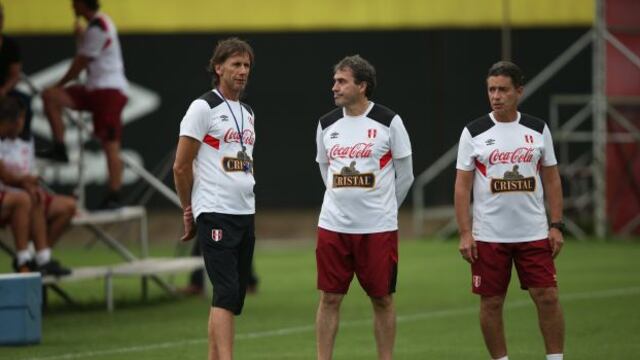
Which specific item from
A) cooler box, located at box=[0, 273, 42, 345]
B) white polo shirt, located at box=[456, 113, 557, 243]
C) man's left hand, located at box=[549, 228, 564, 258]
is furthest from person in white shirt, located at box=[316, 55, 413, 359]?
cooler box, located at box=[0, 273, 42, 345]

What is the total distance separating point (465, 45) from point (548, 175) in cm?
1799

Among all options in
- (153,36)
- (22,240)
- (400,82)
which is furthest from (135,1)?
(22,240)

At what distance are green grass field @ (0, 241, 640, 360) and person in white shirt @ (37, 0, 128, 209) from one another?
1744mm

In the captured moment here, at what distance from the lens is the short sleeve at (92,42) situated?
49.9 ft

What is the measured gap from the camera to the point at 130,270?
50.8ft

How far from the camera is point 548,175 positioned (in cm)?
976

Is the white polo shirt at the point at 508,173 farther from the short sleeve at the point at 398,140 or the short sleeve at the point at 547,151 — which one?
the short sleeve at the point at 398,140

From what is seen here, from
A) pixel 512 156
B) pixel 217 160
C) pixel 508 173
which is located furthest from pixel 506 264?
pixel 217 160

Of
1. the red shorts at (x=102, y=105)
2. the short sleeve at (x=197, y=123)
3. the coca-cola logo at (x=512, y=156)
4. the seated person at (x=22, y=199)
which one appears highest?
the short sleeve at (x=197, y=123)

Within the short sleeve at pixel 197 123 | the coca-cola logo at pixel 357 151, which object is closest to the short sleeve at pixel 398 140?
the coca-cola logo at pixel 357 151

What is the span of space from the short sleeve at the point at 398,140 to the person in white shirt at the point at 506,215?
1.22 ft

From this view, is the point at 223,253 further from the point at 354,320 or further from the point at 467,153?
the point at 354,320

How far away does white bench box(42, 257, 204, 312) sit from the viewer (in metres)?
14.6

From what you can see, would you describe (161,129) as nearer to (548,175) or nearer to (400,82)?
(400,82)
